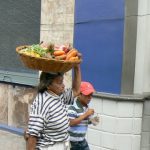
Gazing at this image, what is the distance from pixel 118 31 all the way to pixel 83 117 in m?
1.54

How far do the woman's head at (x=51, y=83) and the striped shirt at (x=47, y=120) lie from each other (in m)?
0.05

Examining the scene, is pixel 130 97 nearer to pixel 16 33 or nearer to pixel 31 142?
pixel 31 142

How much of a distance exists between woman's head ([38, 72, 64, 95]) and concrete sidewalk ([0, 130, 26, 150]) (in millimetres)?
3843

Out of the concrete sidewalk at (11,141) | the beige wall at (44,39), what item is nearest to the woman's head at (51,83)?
the beige wall at (44,39)

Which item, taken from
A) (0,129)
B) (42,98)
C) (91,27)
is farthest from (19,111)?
(42,98)

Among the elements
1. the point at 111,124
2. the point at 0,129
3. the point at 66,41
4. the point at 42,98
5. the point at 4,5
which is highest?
the point at 4,5

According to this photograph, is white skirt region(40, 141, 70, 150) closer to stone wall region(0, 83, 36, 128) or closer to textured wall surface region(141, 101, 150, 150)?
textured wall surface region(141, 101, 150, 150)

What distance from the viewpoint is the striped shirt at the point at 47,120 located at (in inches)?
161

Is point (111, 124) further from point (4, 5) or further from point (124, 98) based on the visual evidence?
point (4, 5)

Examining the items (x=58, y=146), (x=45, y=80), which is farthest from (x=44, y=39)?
(x=58, y=146)

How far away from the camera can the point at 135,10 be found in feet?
19.6

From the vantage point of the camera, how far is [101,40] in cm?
636

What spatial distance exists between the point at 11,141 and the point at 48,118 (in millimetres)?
4178

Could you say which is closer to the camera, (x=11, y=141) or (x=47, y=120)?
(x=47, y=120)
